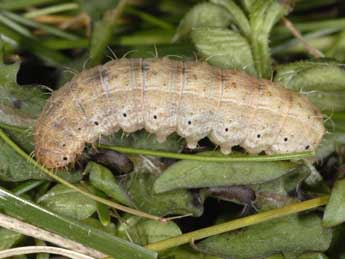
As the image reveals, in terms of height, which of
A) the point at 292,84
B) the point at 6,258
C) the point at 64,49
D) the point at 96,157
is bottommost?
the point at 6,258

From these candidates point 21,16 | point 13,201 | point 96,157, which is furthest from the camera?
point 21,16

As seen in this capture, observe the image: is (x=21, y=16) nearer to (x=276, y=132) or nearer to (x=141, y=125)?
(x=141, y=125)

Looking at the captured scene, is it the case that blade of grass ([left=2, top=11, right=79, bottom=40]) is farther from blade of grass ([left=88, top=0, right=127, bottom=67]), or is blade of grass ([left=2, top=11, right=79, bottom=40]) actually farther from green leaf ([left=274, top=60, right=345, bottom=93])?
green leaf ([left=274, top=60, right=345, bottom=93])

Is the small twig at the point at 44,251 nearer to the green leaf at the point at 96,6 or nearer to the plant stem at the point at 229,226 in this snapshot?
the plant stem at the point at 229,226

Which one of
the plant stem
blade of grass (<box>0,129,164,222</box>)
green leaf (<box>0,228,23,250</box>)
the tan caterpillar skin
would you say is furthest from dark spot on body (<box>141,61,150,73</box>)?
green leaf (<box>0,228,23,250</box>)

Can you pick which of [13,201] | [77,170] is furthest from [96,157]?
[13,201]

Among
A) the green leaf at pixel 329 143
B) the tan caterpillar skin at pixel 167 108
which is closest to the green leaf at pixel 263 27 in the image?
the tan caterpillar skin at pixel 167 108

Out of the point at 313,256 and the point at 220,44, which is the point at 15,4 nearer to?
the point at 220,44
